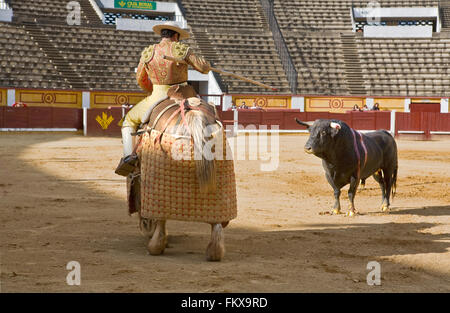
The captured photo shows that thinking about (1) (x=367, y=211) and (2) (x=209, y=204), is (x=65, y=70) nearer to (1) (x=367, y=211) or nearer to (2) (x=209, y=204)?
(1) (x=367, y=211)

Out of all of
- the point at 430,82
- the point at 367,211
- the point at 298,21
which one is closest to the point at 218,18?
the point at 298,21

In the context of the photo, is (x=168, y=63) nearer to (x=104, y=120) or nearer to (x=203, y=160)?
(x=203, y=160)

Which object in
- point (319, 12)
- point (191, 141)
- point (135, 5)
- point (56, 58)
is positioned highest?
point (319, 12)

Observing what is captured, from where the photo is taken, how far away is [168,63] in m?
4.10

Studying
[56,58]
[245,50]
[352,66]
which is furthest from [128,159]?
[352,66]

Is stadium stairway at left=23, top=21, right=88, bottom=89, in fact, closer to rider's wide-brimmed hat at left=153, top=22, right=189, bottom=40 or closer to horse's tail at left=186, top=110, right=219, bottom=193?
rider's wide-brimmed hat at left=153, top=22, right=189, bottom=40

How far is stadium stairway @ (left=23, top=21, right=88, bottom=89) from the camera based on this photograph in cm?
2064

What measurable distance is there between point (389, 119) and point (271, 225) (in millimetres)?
15899

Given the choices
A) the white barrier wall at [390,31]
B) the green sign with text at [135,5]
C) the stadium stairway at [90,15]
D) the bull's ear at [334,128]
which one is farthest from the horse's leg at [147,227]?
the white barrier wall at [390,31]

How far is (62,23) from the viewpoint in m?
22.4

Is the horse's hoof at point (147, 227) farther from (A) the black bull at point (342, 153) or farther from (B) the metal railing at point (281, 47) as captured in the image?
(B) the metal railing at point (281, 47)

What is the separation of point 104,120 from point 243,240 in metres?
14.4

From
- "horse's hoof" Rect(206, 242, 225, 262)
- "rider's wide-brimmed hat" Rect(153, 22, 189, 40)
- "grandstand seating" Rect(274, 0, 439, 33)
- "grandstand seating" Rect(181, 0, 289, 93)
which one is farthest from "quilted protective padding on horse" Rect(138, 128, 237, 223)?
"grandstand seating" Rect(274, 0, 439, 33)

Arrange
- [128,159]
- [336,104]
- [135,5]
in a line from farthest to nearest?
[135,5] → [336,104] → [128,159]
